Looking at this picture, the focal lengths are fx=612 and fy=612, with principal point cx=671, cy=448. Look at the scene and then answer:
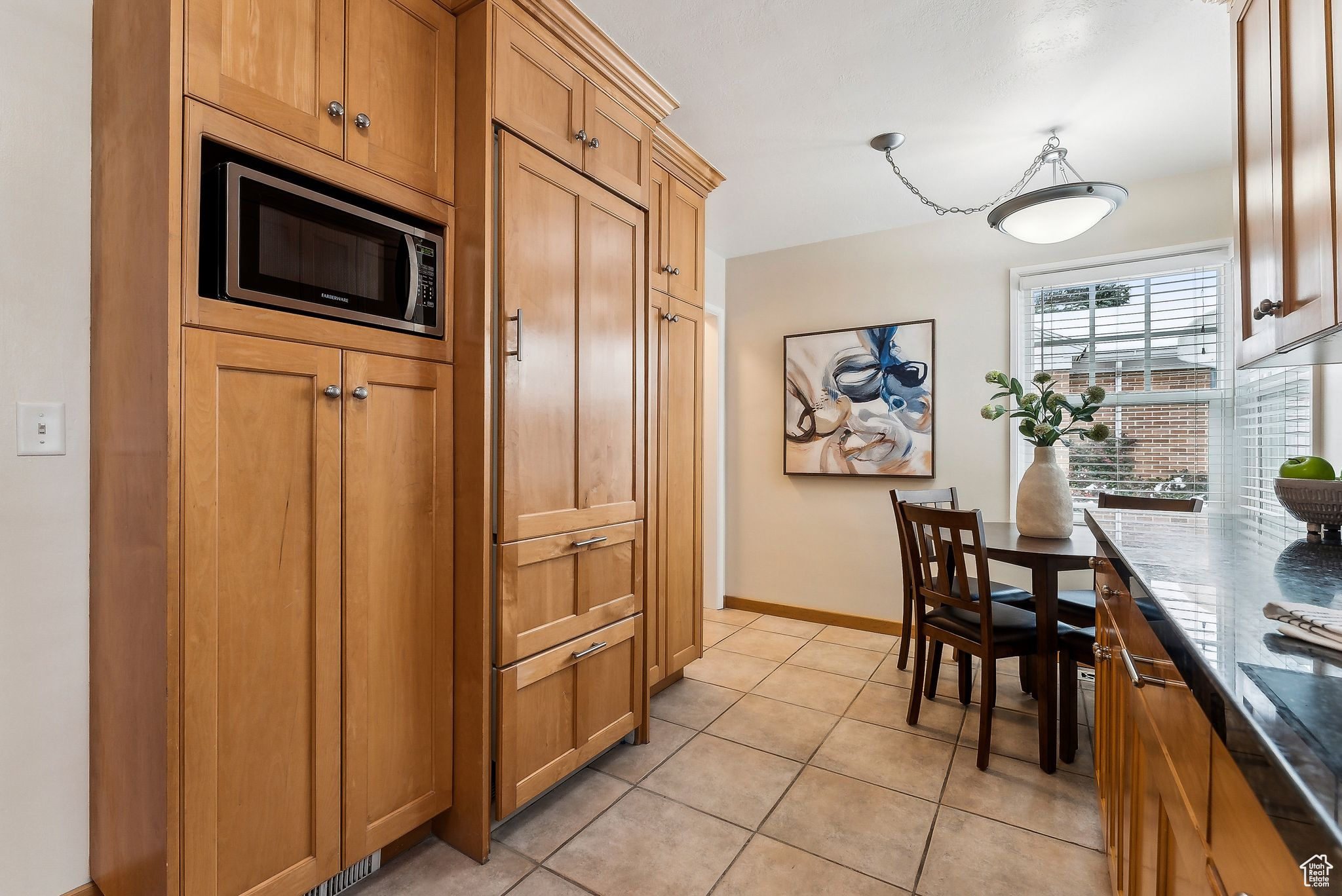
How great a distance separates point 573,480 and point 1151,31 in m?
2.42

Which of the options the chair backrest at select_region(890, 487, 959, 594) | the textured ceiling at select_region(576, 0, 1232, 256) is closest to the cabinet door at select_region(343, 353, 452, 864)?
the textured ceiling at select_region(576, 0, 1232, 256)

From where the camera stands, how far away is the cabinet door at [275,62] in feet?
4.08

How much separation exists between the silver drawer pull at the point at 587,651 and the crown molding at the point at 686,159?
2.02 m

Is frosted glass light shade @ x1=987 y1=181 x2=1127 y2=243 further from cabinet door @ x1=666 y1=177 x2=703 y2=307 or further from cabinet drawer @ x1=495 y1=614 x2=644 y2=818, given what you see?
cabinet drawer @ x1=495 y1=614 x2=644 y2=818

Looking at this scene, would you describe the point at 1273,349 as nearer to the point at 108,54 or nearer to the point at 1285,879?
the point at 1285,879

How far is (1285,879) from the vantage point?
1.52 ft

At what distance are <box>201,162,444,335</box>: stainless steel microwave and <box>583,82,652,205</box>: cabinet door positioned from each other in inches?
26.4

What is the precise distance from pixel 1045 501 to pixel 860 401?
4.73ft

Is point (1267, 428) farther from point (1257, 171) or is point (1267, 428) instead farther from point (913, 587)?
point (1257, 171)

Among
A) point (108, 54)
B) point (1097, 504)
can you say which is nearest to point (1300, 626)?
point (108, 54)

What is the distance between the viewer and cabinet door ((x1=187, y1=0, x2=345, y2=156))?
124 cm

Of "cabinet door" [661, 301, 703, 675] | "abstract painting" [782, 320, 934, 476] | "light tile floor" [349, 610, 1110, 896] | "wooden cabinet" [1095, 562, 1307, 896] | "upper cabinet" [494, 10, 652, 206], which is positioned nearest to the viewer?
"wooden cabinet" [1095, 562, 1307, 896]

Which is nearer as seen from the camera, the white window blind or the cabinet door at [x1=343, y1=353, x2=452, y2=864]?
the cabinet door at [x1=343, y1=353, x2=452, y2=864]

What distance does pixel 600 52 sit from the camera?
2020mm
